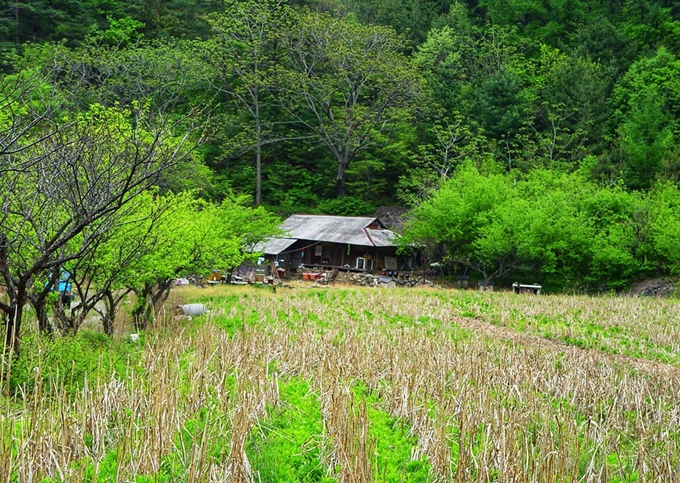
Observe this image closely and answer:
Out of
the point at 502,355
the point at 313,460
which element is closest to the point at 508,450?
the point at 313,460

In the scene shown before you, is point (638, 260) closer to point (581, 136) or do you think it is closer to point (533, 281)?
point (533, 281)

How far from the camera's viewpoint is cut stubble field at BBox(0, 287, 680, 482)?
15.7 ft

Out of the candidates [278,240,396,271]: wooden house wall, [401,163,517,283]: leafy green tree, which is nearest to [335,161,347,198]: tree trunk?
[278,240,396,271]: wooden house wall

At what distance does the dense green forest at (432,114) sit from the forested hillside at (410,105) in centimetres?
15

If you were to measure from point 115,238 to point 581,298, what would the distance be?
16.8 m

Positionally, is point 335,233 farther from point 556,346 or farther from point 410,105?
point 556,346

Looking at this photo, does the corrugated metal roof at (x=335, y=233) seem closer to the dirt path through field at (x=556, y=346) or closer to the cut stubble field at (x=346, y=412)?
the dirt path through field at (x=556, y=346)

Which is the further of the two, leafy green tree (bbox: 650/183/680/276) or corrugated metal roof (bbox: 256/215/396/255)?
corrugated metal roof (bbox: 256/215/396/255)

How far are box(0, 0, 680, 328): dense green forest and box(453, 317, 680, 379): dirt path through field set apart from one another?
13.7 metres

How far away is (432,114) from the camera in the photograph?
43.5m

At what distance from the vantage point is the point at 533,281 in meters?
33.3

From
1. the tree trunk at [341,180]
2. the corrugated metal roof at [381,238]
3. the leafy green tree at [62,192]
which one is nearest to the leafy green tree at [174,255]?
the leafy green tree at [62,192]

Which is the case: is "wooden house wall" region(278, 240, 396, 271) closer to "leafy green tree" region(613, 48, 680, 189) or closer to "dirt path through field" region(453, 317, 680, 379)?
"leafy green tree" region(613, 48, 680, 189)

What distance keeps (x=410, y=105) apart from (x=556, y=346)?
31447mm
